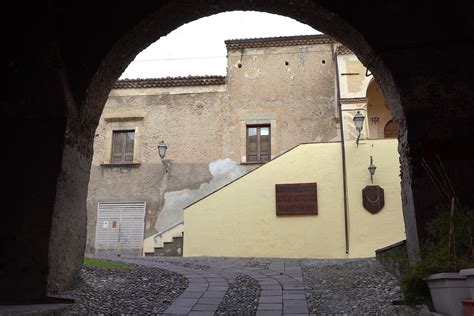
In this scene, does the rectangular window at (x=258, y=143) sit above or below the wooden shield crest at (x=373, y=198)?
above

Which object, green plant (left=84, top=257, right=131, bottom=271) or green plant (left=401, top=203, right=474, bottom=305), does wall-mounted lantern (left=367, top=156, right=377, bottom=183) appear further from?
green plant (left=401, top=203, right=474, bottom=305)

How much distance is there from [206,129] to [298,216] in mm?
6066

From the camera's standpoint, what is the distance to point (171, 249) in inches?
504

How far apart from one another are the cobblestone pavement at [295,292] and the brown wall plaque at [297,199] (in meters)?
4.12

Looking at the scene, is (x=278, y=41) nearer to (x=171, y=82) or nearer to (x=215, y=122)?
(x=215, y=122)

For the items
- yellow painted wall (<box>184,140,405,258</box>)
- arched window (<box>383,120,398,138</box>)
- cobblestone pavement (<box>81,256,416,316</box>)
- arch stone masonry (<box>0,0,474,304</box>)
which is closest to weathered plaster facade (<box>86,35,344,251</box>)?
arched window (<box>383,120,398,138</box>)

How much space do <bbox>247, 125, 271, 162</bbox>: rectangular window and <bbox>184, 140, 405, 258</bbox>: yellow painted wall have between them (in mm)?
4246

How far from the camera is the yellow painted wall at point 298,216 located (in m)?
9.84

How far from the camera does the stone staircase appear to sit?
12.7m

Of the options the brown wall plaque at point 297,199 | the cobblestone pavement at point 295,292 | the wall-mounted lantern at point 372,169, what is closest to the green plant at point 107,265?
the cobblestone pavement at point 295,292

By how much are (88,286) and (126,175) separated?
1151 centimetres

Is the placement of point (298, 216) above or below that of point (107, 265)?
above

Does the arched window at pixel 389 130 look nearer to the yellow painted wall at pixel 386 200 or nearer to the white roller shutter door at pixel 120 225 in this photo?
the yellow painted wall at pixel 386 200

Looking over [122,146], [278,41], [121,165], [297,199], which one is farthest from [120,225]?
[278,41]
